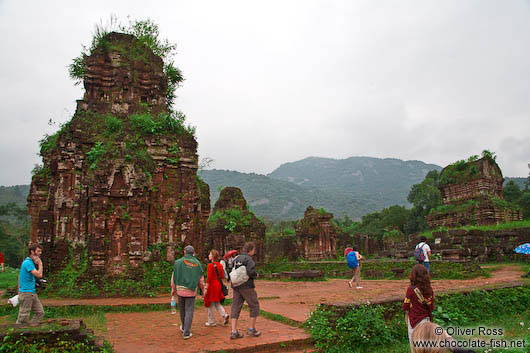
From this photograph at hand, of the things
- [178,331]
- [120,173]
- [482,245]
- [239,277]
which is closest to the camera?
[239,277]

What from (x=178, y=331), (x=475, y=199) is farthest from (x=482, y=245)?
(x=178, y=331)

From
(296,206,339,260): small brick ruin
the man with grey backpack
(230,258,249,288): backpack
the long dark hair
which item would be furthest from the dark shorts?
(296,206,339,260): small brick ruin

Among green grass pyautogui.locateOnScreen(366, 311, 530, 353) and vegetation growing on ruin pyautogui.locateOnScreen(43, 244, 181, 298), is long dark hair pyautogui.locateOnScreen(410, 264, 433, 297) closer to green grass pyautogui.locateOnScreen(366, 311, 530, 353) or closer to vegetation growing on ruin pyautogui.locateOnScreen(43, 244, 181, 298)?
green grass pyautogui.locateOnScreen(366, 311, 530, 353)

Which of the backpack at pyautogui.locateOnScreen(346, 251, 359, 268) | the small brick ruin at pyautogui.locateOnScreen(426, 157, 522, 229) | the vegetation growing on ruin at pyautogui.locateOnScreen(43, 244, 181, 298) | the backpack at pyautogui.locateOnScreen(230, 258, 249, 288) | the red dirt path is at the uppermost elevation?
Answer: the small brick ruin at pyautogui.locateOnScreen(426, 157, 522, 229)

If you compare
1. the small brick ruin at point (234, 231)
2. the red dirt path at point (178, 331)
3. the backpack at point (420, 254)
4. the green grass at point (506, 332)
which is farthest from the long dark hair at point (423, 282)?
the small brick ruin at point (234, 231)

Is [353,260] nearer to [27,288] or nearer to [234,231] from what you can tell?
[27,288]

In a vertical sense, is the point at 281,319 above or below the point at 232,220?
below

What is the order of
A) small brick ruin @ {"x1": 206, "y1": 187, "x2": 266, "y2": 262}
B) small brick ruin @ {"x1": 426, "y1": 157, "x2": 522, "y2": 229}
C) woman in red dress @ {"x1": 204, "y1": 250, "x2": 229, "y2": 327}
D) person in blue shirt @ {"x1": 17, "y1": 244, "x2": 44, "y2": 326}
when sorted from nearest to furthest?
person in blue shirt @ {"x1": 17, "y1": 244, "x2": 44, "y2": 326}
woman in red dress @ {"x1": 204, "y1": 250, "x2": 229, "y2": 327}
small brick ruin @ {"x1": 206, "y1": 187, "x2": 266, "y2": 262}
small brick ruin @ {"x1": 426, "y1": 157, "x2": 522, "y2": 229}

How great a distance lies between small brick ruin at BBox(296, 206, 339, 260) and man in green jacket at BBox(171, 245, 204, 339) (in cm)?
2042

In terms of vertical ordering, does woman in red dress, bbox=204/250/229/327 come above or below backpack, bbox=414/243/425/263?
below

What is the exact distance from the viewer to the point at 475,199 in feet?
84.3

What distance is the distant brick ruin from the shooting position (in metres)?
11.5

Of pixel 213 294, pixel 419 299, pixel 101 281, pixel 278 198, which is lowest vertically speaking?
pixel 101 281

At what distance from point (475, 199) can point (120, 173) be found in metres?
23.0
